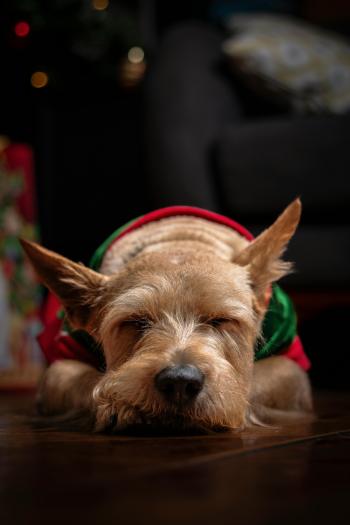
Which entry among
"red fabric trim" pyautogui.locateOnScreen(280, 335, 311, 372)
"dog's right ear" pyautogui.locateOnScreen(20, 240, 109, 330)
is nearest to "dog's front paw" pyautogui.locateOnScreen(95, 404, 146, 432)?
"dog's right ear" pyautogui.locateOnScreen(20, 240, 109, 330)

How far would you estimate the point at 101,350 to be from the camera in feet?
6.66

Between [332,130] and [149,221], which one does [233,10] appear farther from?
[149,221]

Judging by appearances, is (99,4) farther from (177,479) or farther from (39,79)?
(177,479)

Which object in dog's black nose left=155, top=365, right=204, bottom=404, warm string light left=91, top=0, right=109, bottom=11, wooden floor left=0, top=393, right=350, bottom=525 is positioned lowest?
wooden floor left=0, top=393, right=350, bottom=525

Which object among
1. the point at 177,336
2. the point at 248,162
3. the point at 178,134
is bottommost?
the point at 177,336

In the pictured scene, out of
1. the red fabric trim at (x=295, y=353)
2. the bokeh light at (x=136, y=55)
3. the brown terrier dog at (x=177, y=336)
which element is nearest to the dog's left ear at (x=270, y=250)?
the brown terrier dog at (x=177, y=336)

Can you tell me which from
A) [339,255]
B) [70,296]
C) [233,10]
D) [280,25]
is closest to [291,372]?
[70,296]

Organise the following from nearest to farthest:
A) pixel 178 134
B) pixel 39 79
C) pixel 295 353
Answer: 1. pixel 295 353
2. pixel 178 134
3. pixel 39 79

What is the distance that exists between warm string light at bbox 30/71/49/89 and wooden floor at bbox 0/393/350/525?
3622 millimetres

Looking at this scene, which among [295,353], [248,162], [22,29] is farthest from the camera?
[22,29]

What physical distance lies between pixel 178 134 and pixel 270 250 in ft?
6.00

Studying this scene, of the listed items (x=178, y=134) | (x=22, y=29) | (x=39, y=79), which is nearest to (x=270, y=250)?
(x=178, y=134)

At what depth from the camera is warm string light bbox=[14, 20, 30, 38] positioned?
4.39 m

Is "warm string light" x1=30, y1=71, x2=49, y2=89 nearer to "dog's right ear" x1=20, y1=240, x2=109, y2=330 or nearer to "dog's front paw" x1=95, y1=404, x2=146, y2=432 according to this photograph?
"dog's right ear" x1=20, y1=240, x2=109, y2=330
